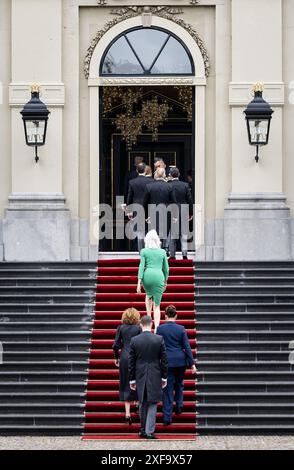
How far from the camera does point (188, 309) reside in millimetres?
27312

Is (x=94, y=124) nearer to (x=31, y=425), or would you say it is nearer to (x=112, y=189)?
(x=112, y=189)

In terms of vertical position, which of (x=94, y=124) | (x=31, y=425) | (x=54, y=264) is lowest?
(x=31, y=425)

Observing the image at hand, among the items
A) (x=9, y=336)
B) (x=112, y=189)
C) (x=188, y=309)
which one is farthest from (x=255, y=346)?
(x=112, y=189)

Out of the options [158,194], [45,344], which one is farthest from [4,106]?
[45,344]

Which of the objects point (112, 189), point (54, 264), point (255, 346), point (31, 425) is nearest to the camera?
point (31, 425)

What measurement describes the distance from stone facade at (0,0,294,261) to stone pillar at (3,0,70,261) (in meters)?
0.02

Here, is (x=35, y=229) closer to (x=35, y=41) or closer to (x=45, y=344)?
(x=35, y=41)

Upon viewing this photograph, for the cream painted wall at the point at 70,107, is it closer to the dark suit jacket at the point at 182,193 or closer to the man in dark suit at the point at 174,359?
the dark suit jacket at the point at 182,193

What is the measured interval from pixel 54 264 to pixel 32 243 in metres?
1.18

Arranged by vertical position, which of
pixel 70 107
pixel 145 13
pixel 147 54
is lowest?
pixel 70 107

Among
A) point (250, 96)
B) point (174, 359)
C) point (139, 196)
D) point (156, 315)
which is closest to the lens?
point (174, 359)

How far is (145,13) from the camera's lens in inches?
1216

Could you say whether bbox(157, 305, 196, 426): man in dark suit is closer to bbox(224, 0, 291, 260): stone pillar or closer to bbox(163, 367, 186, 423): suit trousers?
bbox(163, 367, 186, 423): suit trousers

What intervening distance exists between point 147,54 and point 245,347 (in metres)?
7.18
